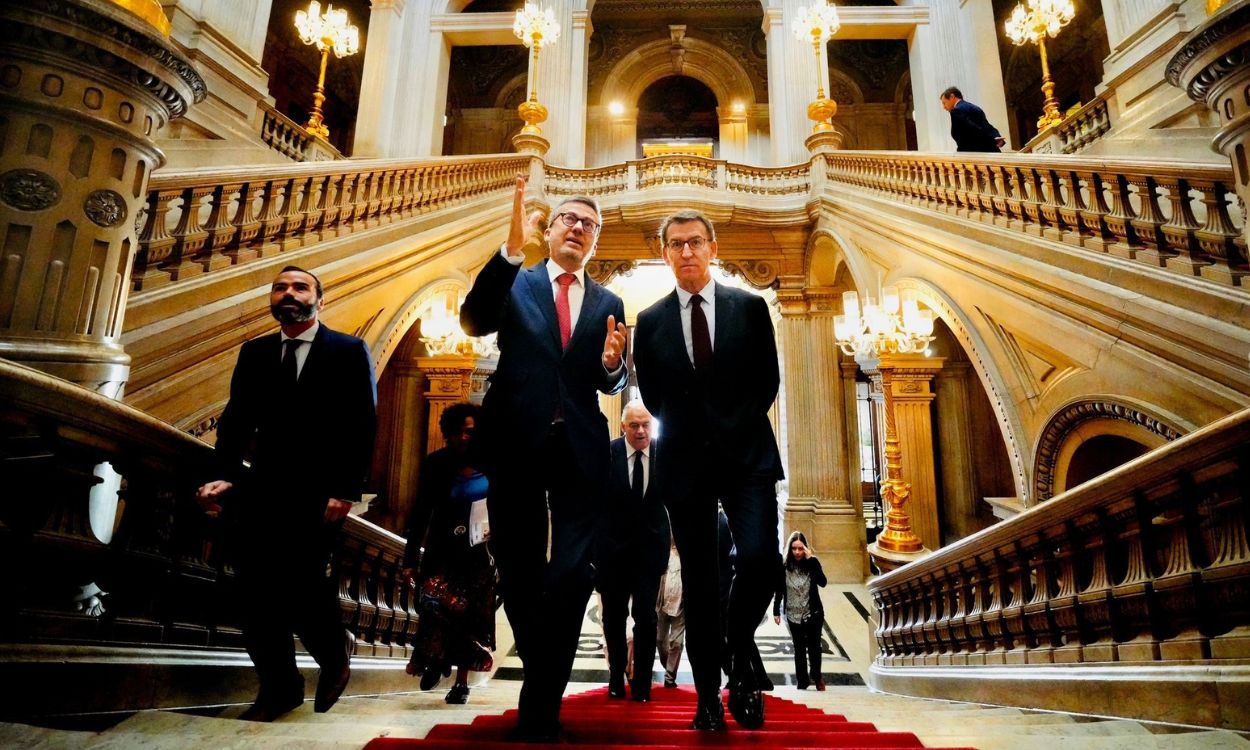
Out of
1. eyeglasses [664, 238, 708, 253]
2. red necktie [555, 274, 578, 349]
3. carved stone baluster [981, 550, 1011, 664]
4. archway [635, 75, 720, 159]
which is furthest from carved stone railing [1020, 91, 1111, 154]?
archway [635, 75, 720, 159]

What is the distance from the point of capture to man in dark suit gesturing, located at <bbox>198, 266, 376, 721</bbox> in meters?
1.78

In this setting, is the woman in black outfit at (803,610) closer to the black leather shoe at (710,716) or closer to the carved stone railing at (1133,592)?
the carved stone railing at (1133,592)

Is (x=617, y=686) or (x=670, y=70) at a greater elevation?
(x=670, y=70)

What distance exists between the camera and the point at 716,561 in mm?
1854

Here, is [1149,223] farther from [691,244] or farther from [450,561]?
[450,561]

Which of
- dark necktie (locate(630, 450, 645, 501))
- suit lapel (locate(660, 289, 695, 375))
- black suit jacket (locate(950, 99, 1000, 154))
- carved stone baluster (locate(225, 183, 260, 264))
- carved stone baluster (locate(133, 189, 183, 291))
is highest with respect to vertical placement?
black suit jacket (locate(950, 99, 1000, 154))

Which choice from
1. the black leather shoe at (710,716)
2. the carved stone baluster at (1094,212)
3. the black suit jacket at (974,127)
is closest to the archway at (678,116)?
the black suit jacket at (974,127)

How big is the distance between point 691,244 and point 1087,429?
5104 millimetres

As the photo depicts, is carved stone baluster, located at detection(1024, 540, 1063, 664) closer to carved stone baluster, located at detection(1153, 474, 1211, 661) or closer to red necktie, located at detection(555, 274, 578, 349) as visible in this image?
carved stone baluster, located at detection(1153, 474, 1211, 661)

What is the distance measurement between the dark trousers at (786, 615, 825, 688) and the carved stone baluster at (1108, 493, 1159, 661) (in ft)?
9.98

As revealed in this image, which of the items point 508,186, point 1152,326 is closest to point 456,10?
point 508,186

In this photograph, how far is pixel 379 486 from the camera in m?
10.6

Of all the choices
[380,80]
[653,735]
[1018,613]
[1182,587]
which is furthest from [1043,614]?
[380,80]

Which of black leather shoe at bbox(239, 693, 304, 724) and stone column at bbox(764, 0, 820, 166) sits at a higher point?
stone column at bbox(764, 0, 820, 166)
